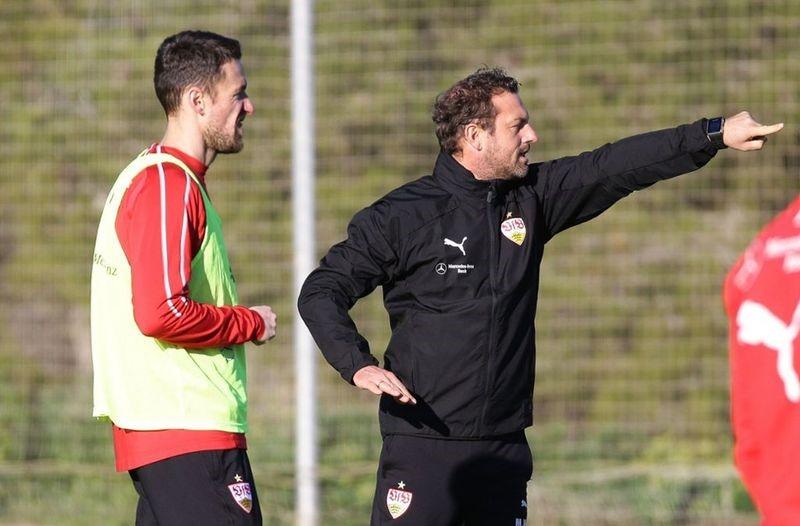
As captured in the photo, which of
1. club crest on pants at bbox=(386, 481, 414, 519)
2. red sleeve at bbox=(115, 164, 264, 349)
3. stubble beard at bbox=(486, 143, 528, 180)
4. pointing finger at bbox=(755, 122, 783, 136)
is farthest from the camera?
stubble beard at bbox=(486, 143, 528, 180)

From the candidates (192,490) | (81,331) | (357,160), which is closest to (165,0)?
(357,160)

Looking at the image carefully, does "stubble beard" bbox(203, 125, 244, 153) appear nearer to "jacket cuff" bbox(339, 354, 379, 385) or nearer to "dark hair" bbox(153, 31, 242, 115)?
"dark hair" bbox(153, 31, 242, 115)

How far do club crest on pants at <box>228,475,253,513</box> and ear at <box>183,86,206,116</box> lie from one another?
110cm

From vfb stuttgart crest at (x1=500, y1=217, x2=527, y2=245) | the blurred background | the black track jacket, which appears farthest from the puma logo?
the blurred background

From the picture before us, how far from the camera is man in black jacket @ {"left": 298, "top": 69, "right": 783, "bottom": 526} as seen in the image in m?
4.36

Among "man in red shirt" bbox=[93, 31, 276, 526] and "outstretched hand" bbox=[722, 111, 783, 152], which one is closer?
"man in red shirt" bbox=[93, 31, 276, 526]

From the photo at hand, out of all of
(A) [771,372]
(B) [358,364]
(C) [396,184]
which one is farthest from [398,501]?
(C) [396,184]

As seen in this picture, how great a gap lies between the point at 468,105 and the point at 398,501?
1331 millimetres

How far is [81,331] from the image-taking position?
939cm

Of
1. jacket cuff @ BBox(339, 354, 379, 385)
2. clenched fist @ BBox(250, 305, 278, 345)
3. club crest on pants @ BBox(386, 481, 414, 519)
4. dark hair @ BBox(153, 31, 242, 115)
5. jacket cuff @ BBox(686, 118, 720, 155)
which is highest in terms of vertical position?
dark hair @ BBox(153, 31, 242, 115)

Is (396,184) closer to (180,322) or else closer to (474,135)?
(474,135)

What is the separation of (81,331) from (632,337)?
3.75 metres

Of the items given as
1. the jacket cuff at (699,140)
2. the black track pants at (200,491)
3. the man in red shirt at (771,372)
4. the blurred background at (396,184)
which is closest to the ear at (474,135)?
the jacket cuff at (699,140)

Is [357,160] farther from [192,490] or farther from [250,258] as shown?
[192,490]
